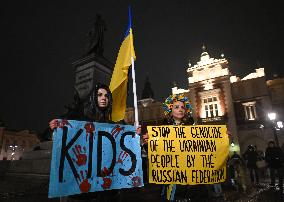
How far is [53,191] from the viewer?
294 centimetres

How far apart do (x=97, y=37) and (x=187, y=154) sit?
7.86m

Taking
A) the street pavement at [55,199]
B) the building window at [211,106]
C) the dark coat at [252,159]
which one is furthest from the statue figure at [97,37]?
the building window at [211,106]

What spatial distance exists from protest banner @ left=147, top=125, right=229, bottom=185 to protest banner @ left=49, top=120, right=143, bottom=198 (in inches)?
13.1

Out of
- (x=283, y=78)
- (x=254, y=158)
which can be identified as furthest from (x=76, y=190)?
(x=283, y=78)

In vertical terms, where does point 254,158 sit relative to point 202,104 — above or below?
below

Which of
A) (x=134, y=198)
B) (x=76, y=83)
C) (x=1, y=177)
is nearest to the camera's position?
(x=134, y=198)

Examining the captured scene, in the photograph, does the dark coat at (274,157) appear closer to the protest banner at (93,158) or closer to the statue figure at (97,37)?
the protest banner at (93,158)

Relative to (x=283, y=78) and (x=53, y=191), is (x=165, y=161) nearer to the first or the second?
(x=53, y=191)

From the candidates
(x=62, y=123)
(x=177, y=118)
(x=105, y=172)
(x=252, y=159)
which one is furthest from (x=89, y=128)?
(x=252, y=159)

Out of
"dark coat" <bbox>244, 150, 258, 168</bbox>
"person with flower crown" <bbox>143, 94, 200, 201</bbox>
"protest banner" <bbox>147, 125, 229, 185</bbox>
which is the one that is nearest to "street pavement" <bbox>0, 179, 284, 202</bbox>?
"person with flower crown" <bbox>143, 94, 200, 201</bbox>

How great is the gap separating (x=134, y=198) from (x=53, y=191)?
8.36ft

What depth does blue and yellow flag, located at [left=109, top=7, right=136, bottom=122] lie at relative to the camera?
4.96 metres

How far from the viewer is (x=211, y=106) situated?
33250 mm

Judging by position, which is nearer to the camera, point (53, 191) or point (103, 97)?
point (53, 191)
